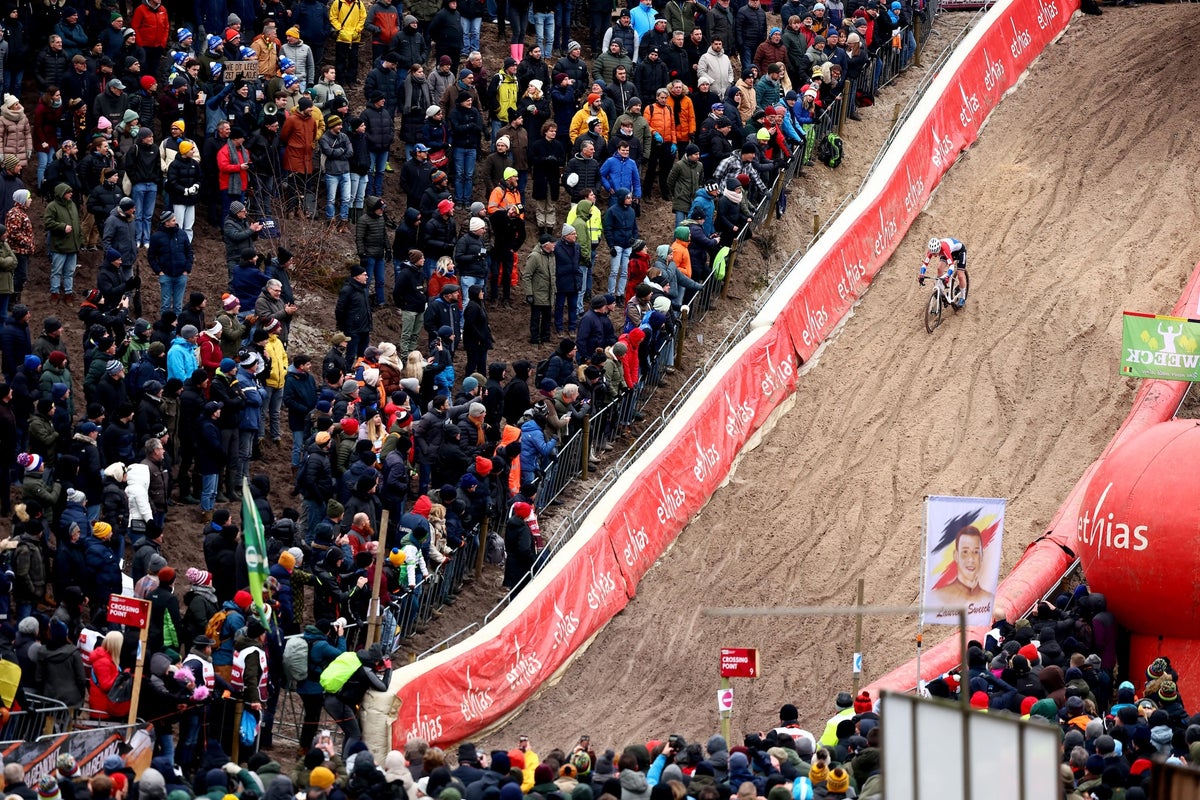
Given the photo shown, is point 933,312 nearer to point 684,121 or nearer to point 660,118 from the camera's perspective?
point 684,121

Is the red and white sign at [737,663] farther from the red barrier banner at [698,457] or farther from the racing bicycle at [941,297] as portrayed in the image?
the racing bicycle at [941,297]

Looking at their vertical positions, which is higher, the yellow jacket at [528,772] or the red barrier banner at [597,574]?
the red barrier banner at [597,574]

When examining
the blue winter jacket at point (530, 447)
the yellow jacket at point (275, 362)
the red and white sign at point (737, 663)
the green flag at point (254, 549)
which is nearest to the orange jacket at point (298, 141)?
the yellow jacket at point (275, 362)

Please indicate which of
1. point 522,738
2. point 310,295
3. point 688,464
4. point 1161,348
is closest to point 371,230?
point 310,295

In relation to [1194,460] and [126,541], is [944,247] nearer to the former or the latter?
[1194,460]

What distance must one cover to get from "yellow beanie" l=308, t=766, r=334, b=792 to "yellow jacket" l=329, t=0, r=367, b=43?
1720cm

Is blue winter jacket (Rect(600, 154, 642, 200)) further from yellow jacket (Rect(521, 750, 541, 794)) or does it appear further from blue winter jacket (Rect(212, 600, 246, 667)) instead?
yellow jacket (Rect(521, 750, 541, 794))

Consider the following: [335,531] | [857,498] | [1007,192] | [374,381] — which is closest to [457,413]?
[374,381]

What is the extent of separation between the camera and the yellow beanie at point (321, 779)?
14.5 metres

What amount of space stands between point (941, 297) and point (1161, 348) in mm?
5856

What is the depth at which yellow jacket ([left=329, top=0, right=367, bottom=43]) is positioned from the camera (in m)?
29.3

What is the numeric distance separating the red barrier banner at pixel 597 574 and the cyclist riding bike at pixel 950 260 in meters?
2.96

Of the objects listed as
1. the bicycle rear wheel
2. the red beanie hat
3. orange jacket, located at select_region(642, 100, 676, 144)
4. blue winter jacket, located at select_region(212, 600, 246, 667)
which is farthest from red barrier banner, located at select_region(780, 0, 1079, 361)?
blue winter jacket, located at select_region(212, 600, 246, 667)

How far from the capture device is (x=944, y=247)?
2762cm
